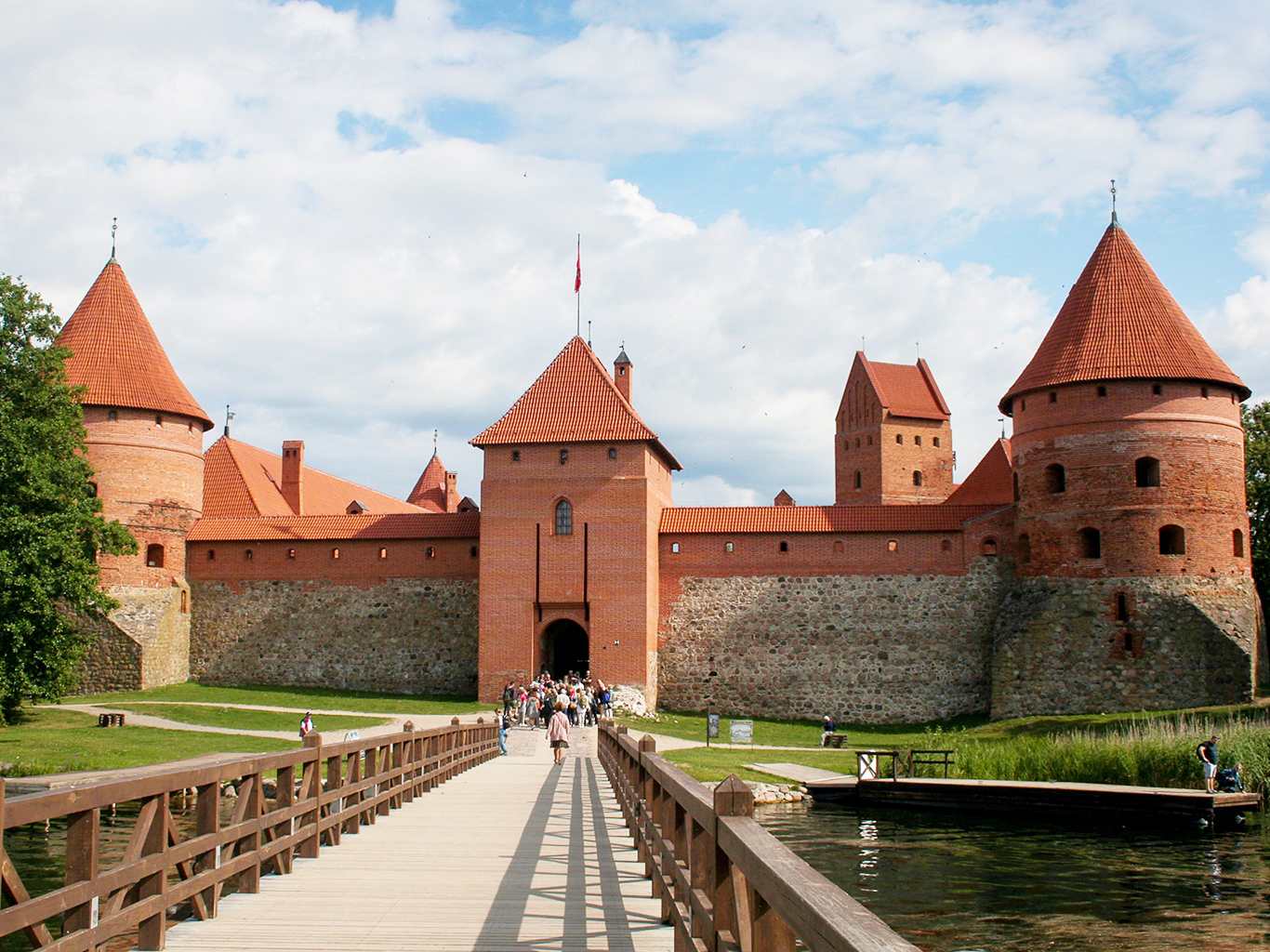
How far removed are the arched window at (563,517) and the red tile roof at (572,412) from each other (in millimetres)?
1534

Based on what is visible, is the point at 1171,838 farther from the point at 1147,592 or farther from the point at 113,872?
the point at 113,872

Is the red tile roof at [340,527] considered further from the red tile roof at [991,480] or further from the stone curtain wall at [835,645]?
the red tile roof at [991,480]

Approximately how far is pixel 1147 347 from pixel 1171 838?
14.7 metres

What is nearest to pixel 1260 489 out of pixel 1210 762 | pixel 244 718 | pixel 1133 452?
pixel 1133 452

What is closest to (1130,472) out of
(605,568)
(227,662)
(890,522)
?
(890,522)

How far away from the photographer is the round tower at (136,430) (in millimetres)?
27766

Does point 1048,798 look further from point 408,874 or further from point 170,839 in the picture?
point 170,839

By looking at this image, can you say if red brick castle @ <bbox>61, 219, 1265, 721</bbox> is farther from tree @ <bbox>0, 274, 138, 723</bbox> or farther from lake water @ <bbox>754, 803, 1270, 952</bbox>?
lake water @ <bbox>754, 803, 1270, 952</bbox>

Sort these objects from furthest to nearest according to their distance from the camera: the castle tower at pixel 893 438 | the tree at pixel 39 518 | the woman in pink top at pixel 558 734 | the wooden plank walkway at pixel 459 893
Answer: the castle tower at pixel 893 438 < the tree at pixel 39 518 < the woman in pink top at pixel 558 734 < the wooden plank walkway at pixel 459 893

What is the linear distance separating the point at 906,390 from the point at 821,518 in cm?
2130

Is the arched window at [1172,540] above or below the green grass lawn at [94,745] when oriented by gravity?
above

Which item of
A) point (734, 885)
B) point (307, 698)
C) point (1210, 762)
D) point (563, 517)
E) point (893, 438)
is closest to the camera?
point (734, 885)

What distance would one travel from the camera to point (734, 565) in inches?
1136

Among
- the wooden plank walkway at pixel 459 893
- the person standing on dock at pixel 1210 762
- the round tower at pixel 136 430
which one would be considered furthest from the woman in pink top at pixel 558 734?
the round tower at pixel 136 430
